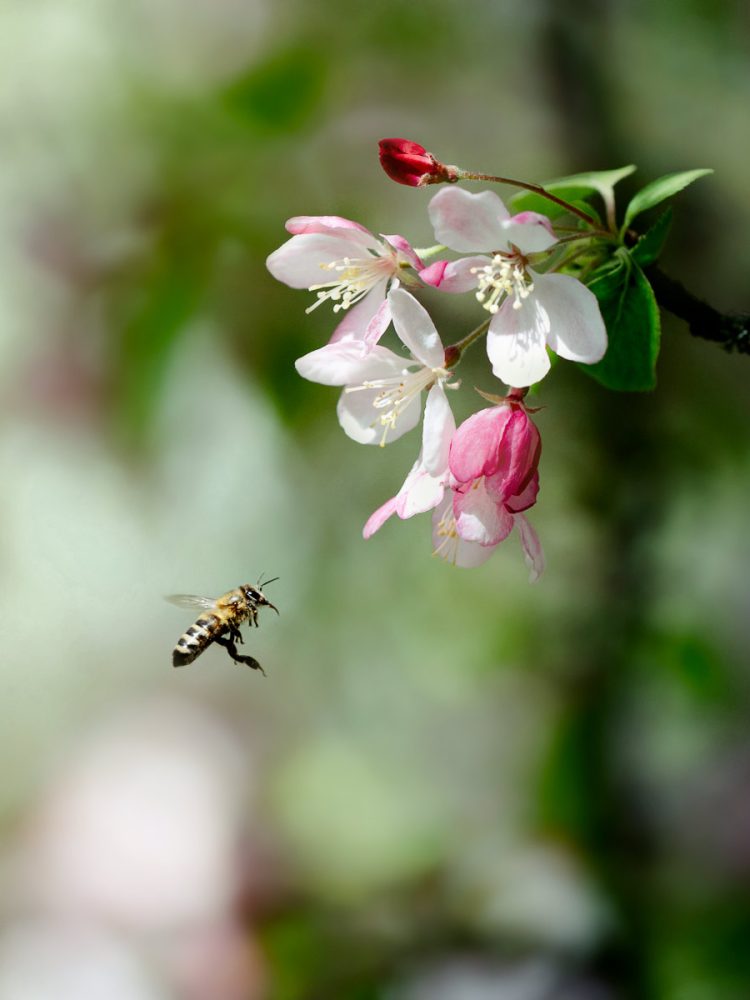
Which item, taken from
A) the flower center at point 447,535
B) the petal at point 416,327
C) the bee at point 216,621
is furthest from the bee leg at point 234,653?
the petal at point 416,327

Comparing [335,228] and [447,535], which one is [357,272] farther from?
[447,535]

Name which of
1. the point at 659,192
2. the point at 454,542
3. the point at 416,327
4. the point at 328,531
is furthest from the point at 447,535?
the point at 328,531

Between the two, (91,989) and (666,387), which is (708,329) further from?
(91,989)

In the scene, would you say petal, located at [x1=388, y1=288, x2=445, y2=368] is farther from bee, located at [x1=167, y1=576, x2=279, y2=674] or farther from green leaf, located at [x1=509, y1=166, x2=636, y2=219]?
bee, located at [x1=167, y1=576, x2=279, y2=674]

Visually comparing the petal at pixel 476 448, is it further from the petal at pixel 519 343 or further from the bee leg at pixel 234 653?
the bee leg at pixel 234 653

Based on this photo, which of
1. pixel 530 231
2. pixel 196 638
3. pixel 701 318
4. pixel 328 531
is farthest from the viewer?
pixel 328 531

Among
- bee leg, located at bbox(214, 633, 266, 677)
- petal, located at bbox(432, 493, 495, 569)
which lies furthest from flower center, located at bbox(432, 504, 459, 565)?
bee leg, located at bbox(214, 633, 266, 677)

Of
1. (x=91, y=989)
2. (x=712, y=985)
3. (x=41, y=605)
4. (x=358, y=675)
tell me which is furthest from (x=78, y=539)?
(x=712, y=985)

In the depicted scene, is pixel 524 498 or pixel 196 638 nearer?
pixel 524 498
